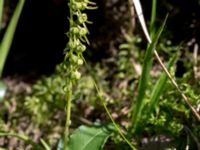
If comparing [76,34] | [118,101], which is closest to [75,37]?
[76,34]

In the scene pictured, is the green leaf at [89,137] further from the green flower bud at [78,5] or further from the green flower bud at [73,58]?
the green flower bud at [78,5]

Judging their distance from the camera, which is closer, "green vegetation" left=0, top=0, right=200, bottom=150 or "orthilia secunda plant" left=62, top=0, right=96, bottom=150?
"orthilia secunda plant" left=62, top=0, right=96, bottom=150

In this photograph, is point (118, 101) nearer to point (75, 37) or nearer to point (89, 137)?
point (89, 137)

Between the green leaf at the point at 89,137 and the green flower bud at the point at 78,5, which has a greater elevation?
the green flower bud at the point at 78,5

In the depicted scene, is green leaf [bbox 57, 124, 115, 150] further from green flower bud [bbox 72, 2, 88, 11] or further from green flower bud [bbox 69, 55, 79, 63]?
green flower bud [bbox 72, 2, 88, 11]

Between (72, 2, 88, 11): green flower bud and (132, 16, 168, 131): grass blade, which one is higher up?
(72, 2, 88, 11): green flower bud

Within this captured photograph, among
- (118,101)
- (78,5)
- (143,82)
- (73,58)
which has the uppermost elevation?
(78,5)

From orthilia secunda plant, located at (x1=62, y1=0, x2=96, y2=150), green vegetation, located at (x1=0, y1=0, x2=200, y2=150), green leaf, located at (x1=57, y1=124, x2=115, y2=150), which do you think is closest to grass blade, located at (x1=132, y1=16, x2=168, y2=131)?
green vegetation, located at (x1=0, y1=0, x2=200, y2=150)

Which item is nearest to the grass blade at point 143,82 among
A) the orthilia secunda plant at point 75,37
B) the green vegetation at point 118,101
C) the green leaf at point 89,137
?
the green vegetation at point 118,101
